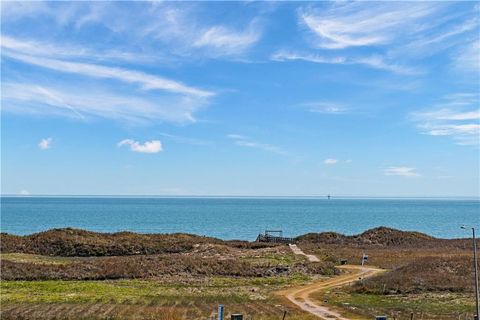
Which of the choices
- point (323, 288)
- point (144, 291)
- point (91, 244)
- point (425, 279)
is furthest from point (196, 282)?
point (91, 244)

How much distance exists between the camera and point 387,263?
67000mm

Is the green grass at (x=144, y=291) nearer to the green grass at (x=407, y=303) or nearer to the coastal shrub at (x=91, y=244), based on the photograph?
the green grass at (x=407, y=303)

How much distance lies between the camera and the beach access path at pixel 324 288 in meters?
36.8

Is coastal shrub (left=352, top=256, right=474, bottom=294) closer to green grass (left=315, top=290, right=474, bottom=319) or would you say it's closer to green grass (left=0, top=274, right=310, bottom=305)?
green grass (left=315, top=290, right=474, bottom=319)

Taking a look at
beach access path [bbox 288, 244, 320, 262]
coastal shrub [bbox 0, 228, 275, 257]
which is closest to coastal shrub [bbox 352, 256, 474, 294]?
beach access path [bbox 288, 244, 320, 262]

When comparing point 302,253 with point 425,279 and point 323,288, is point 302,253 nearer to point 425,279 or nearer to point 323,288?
point 323,288

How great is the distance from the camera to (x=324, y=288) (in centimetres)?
4931

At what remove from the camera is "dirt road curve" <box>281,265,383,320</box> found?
1447 inches

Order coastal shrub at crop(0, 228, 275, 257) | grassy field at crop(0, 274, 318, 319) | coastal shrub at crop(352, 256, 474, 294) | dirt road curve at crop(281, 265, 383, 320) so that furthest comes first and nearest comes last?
coastal shrub at crop(0, 228, 275, 257), coastal shrub at crop(352, 256, 474, 294), dirt road curve at crop(281, 265, 383, 320), grassy field at crop(0, 274, 318, 319)

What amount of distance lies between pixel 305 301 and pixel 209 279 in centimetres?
1516

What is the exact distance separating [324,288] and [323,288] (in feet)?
0.32

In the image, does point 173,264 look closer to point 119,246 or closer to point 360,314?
point 119,246

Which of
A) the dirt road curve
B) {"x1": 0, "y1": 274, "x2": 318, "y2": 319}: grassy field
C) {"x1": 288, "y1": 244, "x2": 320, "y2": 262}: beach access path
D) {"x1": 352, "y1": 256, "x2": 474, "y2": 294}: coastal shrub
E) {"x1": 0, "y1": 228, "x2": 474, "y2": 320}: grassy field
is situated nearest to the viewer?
{"x1": 0, "y1": 274, "x2": 318, "y2": 319}: grassy field

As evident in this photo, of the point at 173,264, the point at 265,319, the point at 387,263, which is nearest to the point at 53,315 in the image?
the point at 265,319
